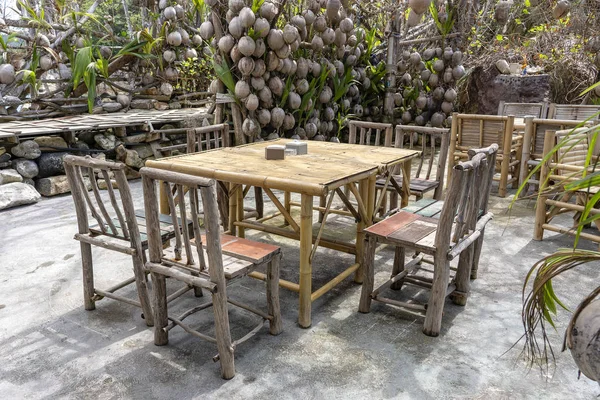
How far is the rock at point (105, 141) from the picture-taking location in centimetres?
533

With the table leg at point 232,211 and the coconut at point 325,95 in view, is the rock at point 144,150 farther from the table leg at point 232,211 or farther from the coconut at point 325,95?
the table leg at point 232,211

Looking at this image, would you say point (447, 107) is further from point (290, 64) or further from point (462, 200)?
point (462, 200)

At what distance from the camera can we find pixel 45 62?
5.72m

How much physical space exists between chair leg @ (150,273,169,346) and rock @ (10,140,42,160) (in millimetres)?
3340

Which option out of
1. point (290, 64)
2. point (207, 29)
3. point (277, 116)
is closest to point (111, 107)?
point (207, 29)

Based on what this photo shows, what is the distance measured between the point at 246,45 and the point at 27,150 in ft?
7.70

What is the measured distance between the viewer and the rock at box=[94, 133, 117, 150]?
5.33m

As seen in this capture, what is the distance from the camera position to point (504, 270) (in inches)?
123

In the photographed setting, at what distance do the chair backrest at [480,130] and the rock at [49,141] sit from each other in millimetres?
3952

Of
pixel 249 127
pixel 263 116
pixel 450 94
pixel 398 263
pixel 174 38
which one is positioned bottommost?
pixel 398 263

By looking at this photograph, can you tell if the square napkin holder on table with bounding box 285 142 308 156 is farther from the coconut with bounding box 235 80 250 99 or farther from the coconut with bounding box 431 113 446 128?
the coconut with bounding box 431 113 446 128

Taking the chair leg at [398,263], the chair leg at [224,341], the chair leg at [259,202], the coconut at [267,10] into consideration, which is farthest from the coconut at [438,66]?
the chair leg at [224,341]

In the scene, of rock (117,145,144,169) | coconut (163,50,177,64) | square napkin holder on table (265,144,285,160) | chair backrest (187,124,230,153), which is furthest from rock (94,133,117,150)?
square napkin holder on table (265,144,285,160)

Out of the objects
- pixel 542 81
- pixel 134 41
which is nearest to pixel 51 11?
pixel 134 41
